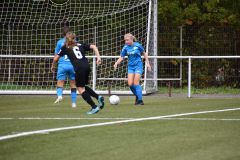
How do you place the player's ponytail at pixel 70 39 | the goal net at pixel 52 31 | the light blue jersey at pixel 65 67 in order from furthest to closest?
1. the goal net at pixel 52 31
2. the light blue jersey at pixel 65 67
3. the player's ponytail at pixel 70 39

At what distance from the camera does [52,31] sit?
2577cm

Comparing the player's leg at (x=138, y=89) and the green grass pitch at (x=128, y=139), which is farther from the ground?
the player's leg at (x=138, y=89)

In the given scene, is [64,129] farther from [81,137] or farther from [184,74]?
Result: [184,74]

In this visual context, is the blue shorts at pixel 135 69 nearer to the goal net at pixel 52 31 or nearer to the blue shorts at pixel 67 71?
the blue shorts at pixel 67 71

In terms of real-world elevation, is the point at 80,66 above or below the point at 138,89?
above

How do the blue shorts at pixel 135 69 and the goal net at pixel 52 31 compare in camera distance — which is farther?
the goal net at pixel 52 31

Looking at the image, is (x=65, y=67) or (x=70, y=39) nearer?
(x=70, y=39)

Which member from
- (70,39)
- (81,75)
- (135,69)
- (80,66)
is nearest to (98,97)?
(81,75)

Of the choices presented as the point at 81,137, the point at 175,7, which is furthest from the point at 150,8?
the point at 81,137

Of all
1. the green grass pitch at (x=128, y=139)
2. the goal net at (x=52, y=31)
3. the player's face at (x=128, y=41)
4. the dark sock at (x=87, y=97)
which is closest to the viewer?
the green grass pitch at (x=128, y=139)

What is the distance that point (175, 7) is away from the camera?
28.7 metres

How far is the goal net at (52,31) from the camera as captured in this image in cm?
2459

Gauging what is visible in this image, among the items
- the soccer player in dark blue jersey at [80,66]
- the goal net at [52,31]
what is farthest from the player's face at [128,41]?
the goal net at [52,31]

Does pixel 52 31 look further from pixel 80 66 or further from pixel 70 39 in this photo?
pixel 80 66
